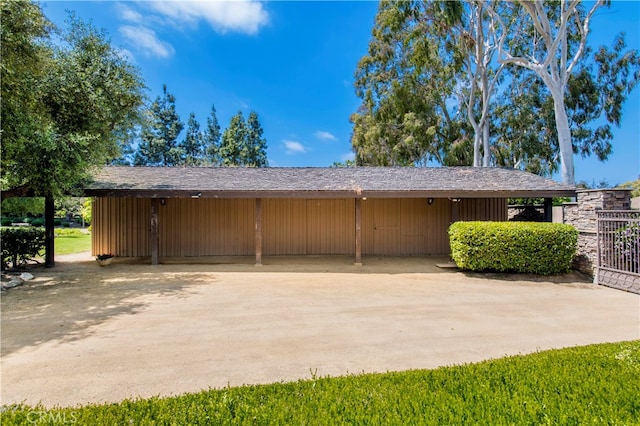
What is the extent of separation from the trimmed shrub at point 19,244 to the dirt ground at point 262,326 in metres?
1.22

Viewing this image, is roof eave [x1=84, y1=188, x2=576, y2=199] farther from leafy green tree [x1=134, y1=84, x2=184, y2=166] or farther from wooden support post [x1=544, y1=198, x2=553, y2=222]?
leafy green tree [x1=134, y1=84, x2=184, y2=166]

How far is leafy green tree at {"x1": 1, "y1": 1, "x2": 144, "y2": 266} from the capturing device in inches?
278

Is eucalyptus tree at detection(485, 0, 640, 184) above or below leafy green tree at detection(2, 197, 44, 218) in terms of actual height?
above

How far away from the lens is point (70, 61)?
8.88 meters

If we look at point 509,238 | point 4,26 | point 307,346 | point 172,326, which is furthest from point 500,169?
point 4,26

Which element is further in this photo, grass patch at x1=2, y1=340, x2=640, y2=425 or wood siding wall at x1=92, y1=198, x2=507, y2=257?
wood siding wall at x1=92, y1=198, x2=507, y2=257

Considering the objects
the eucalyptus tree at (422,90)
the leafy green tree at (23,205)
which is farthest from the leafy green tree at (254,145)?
the leafy green tree at (23,205)

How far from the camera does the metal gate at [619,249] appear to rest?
711 centimetres

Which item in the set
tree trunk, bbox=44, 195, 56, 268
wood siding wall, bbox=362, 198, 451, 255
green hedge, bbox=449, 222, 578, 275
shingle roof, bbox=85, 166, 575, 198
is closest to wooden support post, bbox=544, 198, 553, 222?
shingle roof, bbox=85, 166, 575, 198

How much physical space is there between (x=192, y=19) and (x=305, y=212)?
10.2m

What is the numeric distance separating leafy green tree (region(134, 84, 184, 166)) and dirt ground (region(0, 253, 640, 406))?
30905mm

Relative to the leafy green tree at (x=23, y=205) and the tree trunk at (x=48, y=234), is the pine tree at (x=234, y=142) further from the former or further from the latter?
the tree trunk at (x=48, y=234)

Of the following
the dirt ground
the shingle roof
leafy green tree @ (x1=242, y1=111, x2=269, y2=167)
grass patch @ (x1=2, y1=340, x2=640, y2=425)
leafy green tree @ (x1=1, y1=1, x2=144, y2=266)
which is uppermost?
leafy green tree @ (x1=242, y1=111, x2=269, y2=167)

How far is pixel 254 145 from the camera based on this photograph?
35500 millimetres
